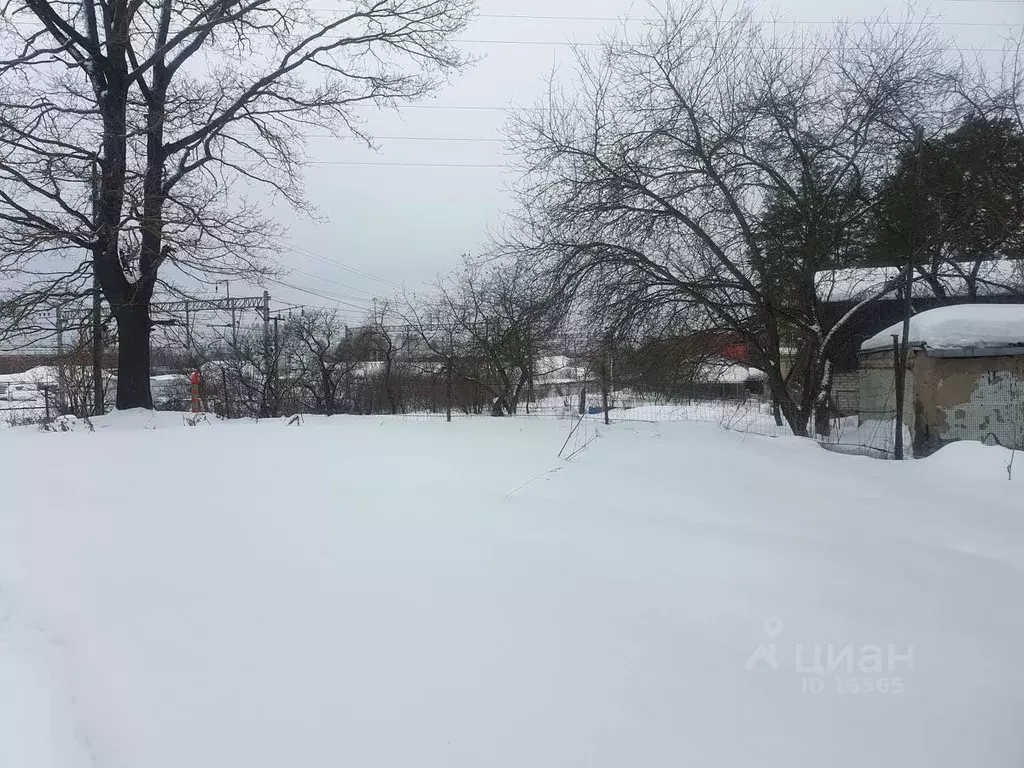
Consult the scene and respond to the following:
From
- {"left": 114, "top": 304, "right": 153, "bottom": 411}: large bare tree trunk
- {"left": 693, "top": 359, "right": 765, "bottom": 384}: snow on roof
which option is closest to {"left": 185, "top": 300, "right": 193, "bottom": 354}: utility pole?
{"left": 114, "top": 304, "right": 153, "bottom": 411}: large bare tree trunk

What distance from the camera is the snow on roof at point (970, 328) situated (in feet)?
31.7

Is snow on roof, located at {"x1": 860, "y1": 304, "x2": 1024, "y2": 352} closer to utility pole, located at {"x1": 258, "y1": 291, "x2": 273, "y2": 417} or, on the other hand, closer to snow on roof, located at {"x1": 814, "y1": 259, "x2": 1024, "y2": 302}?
snow on roof, located at {"x1": 814, "y1": 259, "x2": 1024, "y2": 302}

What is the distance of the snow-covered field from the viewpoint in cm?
247

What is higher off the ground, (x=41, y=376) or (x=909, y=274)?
(x=909, y=274)

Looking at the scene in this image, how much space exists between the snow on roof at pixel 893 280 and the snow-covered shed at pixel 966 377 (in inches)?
82.6

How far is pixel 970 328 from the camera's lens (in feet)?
32.1

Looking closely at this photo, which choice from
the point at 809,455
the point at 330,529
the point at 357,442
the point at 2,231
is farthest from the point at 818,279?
the point at 2,231

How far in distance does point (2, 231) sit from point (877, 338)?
624 inches

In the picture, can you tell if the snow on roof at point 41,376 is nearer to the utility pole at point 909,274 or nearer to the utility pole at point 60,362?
the utility pole at point 60,362

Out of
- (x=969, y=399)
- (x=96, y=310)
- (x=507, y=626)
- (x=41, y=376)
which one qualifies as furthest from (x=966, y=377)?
(x=41, y=376)

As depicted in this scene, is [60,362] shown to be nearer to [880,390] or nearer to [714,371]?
[714,371]

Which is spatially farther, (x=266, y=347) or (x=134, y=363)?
(x=266, y=347)

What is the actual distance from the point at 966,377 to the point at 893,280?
2.70m

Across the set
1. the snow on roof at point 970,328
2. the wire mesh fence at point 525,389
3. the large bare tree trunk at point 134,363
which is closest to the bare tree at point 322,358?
the wire mesh fence at point 525,389
